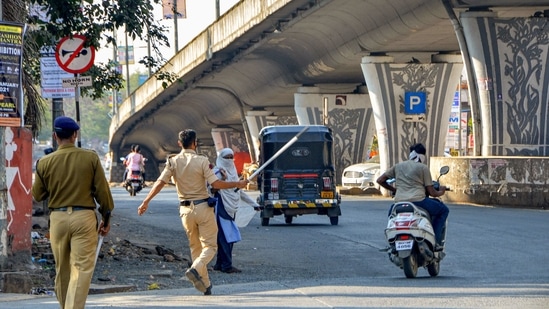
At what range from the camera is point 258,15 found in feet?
116

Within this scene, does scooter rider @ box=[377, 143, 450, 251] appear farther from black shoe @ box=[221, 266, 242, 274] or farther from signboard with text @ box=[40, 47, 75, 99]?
signboard with text @ box=[40, 47, 75, 99]

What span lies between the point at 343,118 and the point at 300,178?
26.5m

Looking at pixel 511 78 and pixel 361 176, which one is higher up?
pixel 511 78

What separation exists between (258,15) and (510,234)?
16.3 metres

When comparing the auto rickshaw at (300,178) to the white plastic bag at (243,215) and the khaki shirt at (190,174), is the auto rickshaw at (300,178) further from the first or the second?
the khaki shirt at (190,174)

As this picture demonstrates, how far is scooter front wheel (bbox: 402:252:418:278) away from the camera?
13.5 m

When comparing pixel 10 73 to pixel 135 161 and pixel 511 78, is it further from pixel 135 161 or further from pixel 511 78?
pixel 135 161

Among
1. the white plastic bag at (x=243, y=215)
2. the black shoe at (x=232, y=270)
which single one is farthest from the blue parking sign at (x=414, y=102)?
the black shoe at (x=232, y=270)

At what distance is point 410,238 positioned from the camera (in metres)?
13.4

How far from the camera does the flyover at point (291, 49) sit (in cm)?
3303

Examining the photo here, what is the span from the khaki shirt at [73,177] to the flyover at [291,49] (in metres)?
22.4

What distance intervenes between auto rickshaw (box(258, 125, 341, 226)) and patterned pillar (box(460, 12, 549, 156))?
693cm

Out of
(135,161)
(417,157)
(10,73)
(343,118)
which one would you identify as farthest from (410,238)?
(343,118)

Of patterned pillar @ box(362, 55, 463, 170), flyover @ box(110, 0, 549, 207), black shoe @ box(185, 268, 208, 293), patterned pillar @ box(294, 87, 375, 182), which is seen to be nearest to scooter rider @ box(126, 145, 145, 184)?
flyover @ box(110, 0, 549, 207)
